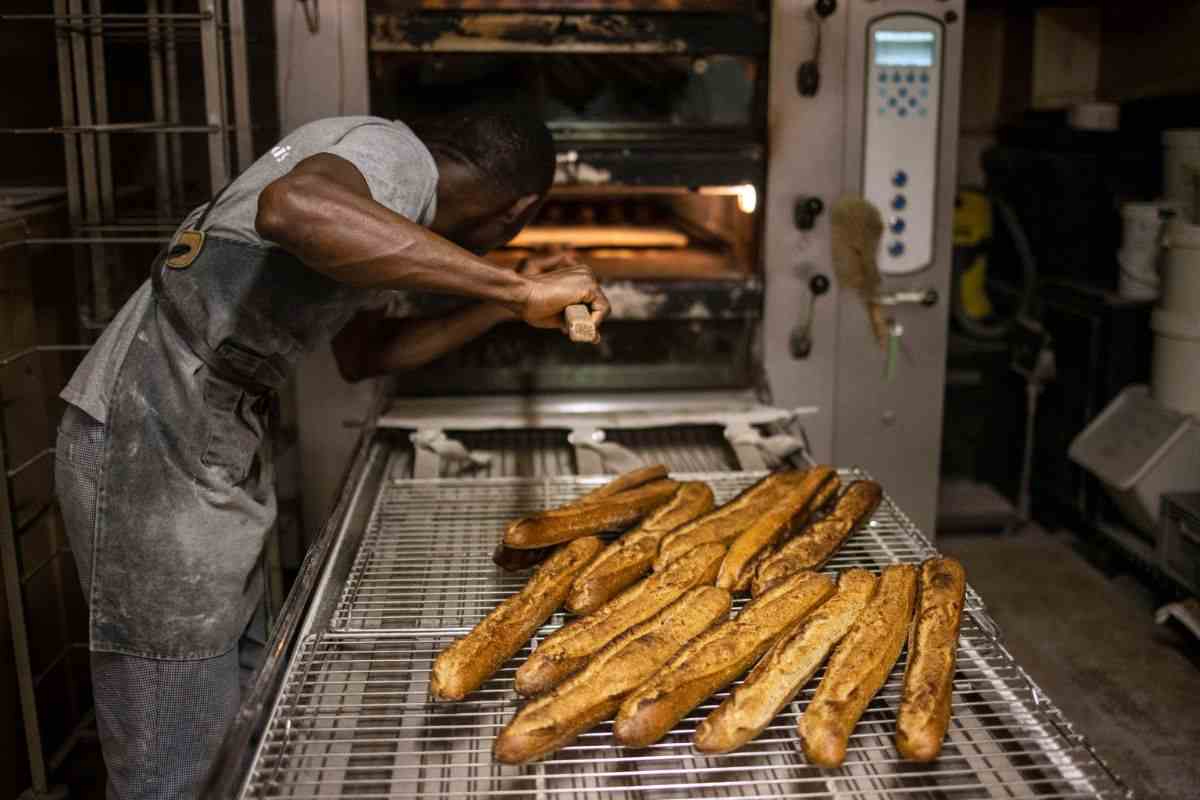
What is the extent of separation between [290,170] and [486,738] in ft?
3.12

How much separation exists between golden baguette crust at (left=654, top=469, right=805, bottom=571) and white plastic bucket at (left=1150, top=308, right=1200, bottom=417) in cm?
208

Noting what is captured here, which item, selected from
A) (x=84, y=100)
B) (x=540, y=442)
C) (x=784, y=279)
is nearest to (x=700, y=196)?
(x=784, y=279)

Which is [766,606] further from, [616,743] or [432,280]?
[432,280]

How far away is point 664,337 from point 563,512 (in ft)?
3.95

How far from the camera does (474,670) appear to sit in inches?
66.0

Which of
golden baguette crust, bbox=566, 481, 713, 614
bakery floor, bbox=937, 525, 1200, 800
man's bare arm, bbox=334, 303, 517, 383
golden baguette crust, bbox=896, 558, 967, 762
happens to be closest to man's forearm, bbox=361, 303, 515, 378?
man's bare arm, bbox=334, 303, 517, 383

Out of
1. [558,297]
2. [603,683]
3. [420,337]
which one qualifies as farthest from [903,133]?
[603,683]

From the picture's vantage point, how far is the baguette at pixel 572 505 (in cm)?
211

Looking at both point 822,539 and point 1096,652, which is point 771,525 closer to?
point 822,539

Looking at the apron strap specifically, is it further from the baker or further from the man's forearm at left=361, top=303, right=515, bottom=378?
the man's forearm at left=361, top=303, right=515, bottom=378

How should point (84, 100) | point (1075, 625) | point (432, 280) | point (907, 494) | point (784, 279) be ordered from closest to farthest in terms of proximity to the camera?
point (432, 280) → point (84, 100) → point (784, 279) → point (907, 494) → point (1075, 625)

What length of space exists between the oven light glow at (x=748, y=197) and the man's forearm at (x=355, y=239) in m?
1.54

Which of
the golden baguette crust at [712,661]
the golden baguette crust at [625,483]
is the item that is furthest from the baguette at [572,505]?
the golden baguette crust at [712,661]

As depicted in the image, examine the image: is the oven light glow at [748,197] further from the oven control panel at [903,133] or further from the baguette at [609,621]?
→ the baguette at [609,621]
